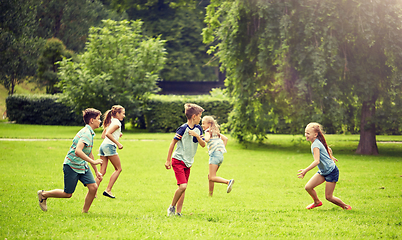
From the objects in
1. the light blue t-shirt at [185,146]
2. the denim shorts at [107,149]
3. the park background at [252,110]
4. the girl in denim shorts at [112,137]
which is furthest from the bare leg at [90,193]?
the denim shorts at [107,149]

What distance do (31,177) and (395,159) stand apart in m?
12.9

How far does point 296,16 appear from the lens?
15.1m

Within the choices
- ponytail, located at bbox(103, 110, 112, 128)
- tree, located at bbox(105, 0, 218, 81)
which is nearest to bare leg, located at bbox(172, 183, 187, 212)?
ponytail, located at bbox(103, 110, 112, 128)

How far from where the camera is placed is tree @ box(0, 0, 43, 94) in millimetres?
30828

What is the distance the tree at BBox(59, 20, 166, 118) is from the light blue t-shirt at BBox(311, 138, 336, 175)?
18.0 m

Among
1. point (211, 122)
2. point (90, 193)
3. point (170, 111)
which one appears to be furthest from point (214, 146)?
point (170, 111)

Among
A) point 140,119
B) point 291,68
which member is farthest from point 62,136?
point 291,68

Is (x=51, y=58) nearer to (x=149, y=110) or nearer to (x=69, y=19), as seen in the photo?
(x=69, y=19)

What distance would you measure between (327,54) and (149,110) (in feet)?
44.3

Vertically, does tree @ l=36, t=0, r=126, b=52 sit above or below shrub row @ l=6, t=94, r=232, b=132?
above

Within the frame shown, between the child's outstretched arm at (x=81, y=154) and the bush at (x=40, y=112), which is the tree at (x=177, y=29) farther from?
the child's outstretched arm at (x=81, y=154)

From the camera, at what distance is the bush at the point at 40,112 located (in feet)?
90.5

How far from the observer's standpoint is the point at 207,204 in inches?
288

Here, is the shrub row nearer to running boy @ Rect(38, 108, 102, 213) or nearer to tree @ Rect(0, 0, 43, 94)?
tree @ Rect(0, 0, 43, 94)
